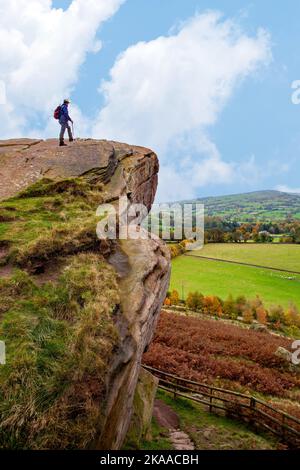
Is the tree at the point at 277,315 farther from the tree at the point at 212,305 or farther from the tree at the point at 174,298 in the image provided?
the tree at the point at 174,298

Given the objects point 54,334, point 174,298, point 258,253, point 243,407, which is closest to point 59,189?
point 54,334

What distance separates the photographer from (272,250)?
113375 millimetres

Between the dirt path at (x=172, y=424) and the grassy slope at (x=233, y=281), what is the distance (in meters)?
61.1

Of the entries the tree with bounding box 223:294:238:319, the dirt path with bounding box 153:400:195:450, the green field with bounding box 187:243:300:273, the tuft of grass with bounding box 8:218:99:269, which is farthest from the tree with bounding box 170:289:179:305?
the tuft of grass with bounding box 8:218:99:269

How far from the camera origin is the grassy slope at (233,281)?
7900 centimetres

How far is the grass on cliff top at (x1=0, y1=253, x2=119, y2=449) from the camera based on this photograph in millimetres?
7398

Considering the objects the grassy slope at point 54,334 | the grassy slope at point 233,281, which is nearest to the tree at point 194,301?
the grassy slope at point 233,281

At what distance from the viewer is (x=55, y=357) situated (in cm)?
859

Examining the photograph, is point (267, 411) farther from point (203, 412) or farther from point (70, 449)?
point (70, 449)

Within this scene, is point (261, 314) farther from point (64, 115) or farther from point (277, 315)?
point (64, 115)

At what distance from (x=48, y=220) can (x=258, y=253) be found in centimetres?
10213

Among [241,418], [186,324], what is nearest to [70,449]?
[241,418]

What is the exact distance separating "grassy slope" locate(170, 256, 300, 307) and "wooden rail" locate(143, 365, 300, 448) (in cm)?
5819

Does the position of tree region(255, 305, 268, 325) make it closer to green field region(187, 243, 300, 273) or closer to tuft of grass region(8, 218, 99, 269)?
green field region(187, 243, 300, 273)
